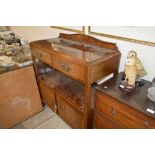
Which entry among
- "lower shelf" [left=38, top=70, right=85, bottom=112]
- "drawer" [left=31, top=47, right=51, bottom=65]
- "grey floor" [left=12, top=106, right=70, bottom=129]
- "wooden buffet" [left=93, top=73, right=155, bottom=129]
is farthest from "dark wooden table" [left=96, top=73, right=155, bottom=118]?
"grey floor" [left=12, top=106, right=70, bottom=129]

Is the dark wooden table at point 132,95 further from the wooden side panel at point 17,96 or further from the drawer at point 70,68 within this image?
the wooden side panel at point 17,96

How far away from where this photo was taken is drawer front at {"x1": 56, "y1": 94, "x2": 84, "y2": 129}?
1.48 meters

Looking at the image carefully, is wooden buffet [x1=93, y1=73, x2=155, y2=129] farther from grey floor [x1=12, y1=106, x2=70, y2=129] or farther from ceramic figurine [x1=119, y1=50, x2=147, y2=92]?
grey floor [x1=12, y1=106, x2=70, y2=129]

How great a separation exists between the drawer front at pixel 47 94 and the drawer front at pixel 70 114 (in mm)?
99

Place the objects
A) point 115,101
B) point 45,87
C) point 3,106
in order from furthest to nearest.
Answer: point 45,87
point 3,106
point 115,101

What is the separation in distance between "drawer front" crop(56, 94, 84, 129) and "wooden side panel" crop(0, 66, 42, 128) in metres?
0.44

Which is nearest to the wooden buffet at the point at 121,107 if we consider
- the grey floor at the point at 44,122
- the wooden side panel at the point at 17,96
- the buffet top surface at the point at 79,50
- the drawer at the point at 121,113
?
the drawer at the point at 121,113

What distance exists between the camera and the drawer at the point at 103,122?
1.14 metres

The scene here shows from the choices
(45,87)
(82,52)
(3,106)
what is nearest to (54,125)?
(45,87)
